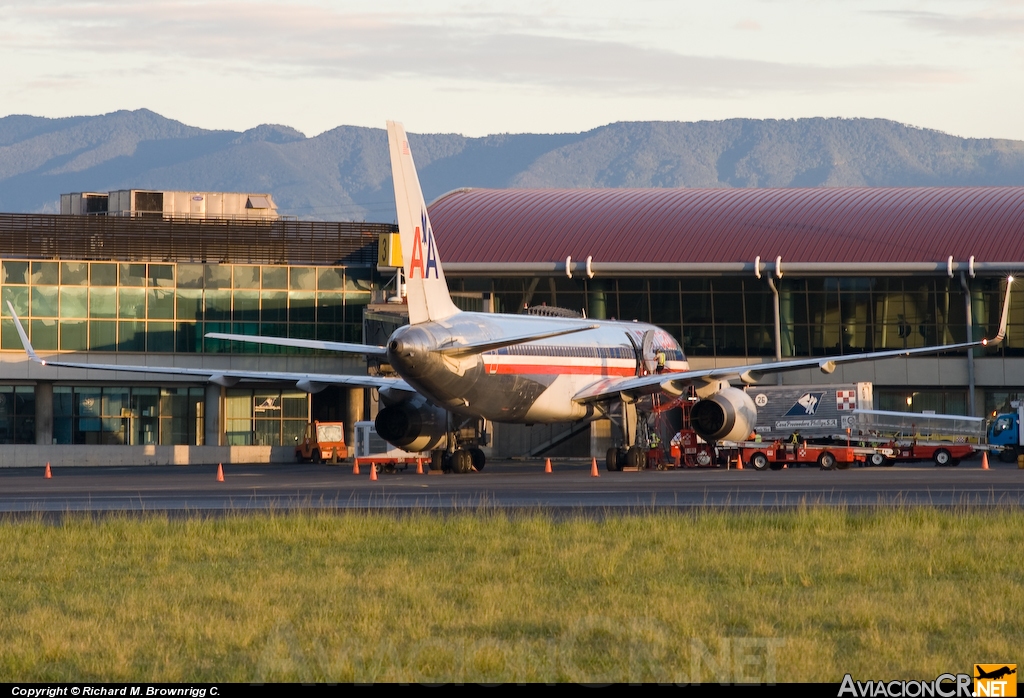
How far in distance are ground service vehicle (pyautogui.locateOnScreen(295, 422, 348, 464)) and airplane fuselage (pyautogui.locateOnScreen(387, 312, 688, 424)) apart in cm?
1835

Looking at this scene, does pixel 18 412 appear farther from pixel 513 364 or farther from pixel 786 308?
pixel 786 308

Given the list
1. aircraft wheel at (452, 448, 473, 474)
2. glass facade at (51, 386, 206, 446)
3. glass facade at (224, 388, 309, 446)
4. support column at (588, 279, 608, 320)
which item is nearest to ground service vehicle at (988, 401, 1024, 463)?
aircraft wheel at (452, 448, 473, 474)

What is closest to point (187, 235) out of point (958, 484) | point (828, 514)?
point (958, 484)

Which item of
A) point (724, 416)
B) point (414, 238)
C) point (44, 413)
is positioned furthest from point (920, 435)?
point (44, 413)

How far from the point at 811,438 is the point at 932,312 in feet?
60.3

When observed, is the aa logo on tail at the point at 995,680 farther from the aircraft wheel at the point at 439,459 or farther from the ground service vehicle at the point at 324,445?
the ground service vehicle at the point at 324,445

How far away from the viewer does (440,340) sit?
34281mm

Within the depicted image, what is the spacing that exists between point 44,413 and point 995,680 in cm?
6191

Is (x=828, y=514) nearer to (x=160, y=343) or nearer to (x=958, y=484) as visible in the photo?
(x=958, y=484)

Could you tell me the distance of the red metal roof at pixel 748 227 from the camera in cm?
6381

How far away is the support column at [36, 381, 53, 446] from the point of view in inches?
2584

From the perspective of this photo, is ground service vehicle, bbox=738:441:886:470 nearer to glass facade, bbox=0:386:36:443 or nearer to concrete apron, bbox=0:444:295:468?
concrete apron, bbox=0:444:295:468

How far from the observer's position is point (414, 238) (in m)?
34.2

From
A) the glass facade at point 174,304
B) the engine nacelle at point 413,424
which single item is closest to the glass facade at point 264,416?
the glass facade at point 174,304
